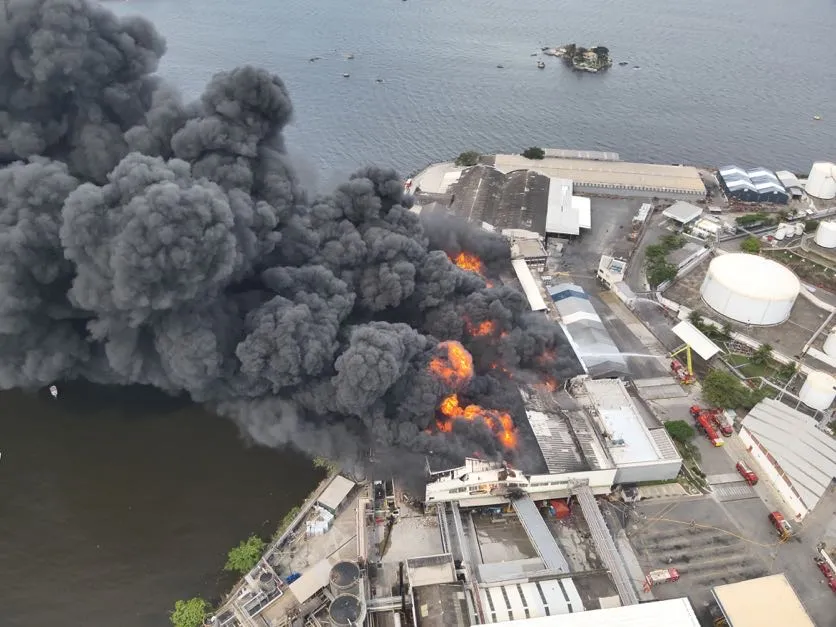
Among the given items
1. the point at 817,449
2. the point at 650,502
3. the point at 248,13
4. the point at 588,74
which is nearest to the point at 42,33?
the point at 650,502

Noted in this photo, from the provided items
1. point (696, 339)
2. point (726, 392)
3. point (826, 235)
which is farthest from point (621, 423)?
point (826, 235)

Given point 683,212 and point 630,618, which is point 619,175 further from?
point 630,618

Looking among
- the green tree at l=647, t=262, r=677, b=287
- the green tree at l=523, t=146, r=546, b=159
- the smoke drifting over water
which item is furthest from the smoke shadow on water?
the green tree at l=523, t=146, r=546, b=159

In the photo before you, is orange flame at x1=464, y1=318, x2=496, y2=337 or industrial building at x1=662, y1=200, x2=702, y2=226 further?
industrial building at x1=662, y1=200, x2=702, y2=226

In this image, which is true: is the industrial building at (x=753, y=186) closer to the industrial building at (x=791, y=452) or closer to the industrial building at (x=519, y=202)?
the industrial building at (x=519, y=202)

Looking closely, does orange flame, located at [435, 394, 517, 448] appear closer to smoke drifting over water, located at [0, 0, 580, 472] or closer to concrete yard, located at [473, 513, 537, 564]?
smoke drifting over water, located at [0, 0, 580, 472]

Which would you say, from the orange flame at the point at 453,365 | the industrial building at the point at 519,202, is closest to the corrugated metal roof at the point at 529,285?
the industrial building at the point at 519,202

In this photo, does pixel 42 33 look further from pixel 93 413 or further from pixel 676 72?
pixel 676 72
